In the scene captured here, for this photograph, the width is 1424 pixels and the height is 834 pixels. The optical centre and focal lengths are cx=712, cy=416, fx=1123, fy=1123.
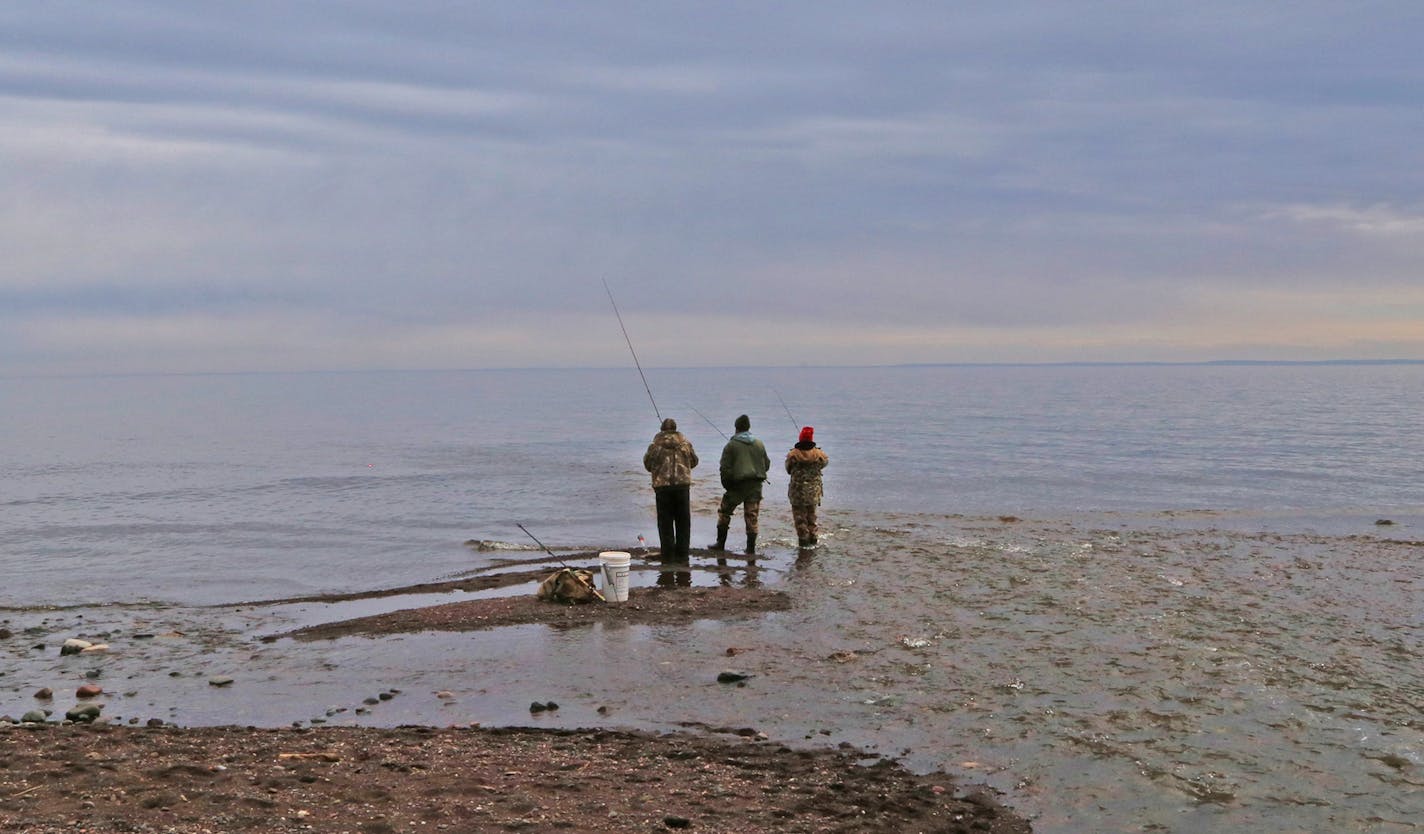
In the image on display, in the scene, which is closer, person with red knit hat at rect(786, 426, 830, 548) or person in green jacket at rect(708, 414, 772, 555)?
person in green jacket at rect(708, 414, 772, 555)

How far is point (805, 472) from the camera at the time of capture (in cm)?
1722

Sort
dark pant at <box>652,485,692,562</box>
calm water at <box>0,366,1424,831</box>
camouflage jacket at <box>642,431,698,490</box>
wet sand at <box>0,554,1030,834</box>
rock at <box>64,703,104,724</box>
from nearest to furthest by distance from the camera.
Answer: wet sand at <box>0,554,1030,834</box> < calm water at <box>0,366,1424,831</box> < rock at <box>64,703,104,724</box> < camouflage jacket at <box>642,431,698,490</box> < dark pant at <box>652,485,692,562</box>

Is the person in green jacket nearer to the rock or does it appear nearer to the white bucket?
the white bucket

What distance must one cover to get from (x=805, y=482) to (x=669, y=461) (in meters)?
3.01

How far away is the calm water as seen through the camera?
27.0ft

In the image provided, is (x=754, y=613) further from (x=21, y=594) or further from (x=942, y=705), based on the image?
(x=21, y=594)

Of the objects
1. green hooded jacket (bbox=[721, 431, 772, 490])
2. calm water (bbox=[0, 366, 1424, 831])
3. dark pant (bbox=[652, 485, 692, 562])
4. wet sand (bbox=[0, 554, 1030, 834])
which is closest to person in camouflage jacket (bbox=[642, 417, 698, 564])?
dark pant (bbox=[652, 485, 692, 562])

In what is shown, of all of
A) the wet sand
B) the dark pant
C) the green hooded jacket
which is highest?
the green hooded jacket

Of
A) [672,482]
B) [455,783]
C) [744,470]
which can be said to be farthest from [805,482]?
[455,783]

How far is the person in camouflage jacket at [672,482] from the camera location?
600 inches

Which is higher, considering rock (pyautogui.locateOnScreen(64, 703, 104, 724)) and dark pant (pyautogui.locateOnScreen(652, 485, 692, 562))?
dark pant (pyautogui.locateOnScreen(652, 485, 692, 562))

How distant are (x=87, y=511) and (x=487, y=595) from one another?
17.7 m

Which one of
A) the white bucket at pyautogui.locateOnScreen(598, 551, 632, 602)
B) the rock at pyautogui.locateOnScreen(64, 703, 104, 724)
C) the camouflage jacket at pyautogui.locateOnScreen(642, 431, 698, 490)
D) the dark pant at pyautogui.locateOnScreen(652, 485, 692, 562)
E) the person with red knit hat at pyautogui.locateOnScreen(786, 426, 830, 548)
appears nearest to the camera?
the rock at pyautogui.locateOnScreen(64, 703, 104, 724)

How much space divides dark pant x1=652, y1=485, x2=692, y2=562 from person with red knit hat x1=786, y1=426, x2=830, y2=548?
184 cm
